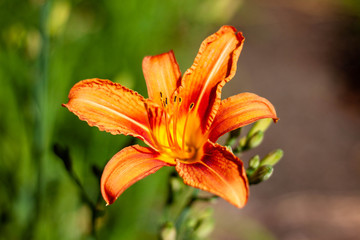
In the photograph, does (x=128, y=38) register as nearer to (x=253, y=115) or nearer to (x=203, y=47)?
(x=203, y=47)

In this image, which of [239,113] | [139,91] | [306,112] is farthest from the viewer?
[306,112]

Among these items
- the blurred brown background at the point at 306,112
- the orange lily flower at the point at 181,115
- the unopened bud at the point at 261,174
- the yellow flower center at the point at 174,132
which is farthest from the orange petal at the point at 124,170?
the blurred brown background at the point at 306,112

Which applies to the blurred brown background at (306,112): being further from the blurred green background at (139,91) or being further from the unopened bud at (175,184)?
the unopened bud at (175,184)

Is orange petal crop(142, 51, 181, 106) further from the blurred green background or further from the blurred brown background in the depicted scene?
the blurred brown background

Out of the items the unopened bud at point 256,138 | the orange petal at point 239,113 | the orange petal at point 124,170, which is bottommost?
the orange petal at point 124,170

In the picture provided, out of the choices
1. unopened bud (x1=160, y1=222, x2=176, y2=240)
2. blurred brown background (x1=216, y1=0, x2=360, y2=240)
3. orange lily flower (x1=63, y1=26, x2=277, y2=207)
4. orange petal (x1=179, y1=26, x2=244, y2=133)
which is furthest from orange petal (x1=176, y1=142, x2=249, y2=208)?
blurred brown background (x1=216, y1=0, x2=360, y2=240)

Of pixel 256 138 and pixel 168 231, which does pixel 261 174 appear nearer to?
pixel 256 138

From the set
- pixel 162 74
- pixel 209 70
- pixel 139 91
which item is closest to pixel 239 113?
pixel 209 70
